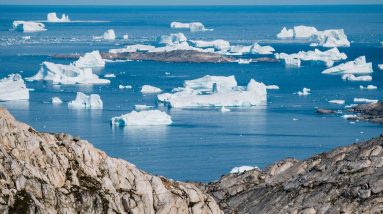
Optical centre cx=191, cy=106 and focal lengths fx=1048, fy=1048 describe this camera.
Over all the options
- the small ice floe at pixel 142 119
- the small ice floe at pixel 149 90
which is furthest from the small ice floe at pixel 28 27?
the small ice floe at pixel 142 119

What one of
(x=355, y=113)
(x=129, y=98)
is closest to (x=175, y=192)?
(x=355, y=113)

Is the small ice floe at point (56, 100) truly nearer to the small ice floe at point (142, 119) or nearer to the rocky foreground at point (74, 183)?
the small ice floe at point (142, 119)

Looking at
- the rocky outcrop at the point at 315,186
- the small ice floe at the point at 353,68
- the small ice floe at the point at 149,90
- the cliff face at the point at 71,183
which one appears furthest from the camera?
the small ice floe at the point at 353,68

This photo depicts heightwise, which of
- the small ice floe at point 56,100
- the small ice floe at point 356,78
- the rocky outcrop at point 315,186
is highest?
the rocky outcrop at point 315,186

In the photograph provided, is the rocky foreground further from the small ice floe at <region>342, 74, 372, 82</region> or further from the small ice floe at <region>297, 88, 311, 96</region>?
the small ice floe at <region>342, 74, 372, 82</region>

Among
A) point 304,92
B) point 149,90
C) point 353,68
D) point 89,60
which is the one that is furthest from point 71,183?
point 89,60

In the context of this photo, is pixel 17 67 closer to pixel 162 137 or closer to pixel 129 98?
pixel 129 98

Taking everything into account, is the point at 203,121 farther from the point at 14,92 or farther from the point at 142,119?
the point at 14,92
